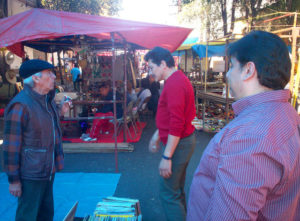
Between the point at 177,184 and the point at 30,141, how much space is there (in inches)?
53.3

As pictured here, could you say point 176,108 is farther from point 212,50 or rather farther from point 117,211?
point 212,50

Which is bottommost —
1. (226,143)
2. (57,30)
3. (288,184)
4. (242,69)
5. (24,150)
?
(24,150)

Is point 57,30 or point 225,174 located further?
point 57,30

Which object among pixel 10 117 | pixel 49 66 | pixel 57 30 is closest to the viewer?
pixel 10 117

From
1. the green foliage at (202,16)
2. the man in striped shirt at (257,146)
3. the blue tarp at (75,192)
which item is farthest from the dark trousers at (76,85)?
the green foliage at (202,16)

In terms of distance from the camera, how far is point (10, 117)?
1860 millimetres

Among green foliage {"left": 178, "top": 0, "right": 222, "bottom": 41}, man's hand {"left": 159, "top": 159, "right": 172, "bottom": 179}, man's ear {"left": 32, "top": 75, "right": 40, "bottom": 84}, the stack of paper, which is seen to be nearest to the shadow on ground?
the stack of paper

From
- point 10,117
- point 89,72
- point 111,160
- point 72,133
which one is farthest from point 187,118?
point 89,72

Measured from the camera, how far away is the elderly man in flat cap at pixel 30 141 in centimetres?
186

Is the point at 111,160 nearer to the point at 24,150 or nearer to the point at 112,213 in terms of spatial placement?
the point at 112,213

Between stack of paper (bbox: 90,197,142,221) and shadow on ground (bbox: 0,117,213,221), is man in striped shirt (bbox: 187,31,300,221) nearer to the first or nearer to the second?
stack of paper (bbox: 90,197,142,221)

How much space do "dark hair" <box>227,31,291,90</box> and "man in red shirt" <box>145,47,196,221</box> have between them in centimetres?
105

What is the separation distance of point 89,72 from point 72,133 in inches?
79.9

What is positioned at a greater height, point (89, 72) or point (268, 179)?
point (89, 72)
